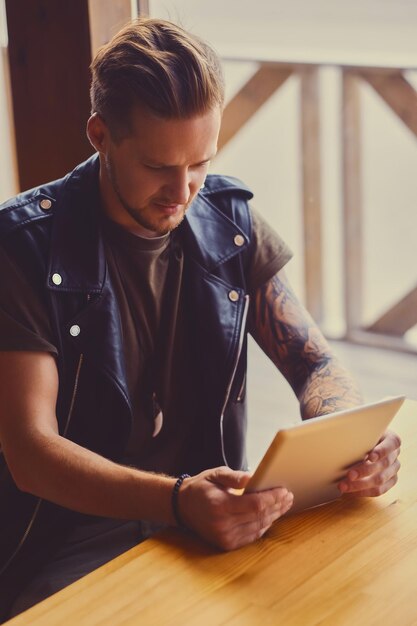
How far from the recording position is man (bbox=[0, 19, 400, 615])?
140 centimetres

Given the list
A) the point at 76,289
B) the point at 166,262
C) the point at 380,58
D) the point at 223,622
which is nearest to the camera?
the point at 223,622

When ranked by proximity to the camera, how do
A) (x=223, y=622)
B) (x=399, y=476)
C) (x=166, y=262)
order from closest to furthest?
1. (x=223, y=622)
2. (x=399, y=476)
3. (x=166, y=262)

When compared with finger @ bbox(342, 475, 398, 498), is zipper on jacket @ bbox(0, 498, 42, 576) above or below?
below

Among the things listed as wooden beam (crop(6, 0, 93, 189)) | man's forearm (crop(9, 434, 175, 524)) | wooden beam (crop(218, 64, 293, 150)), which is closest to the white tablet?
man's forearm (crop(9, 434, 175, 524))

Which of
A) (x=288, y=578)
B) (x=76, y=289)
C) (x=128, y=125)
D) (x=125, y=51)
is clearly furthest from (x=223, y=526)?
(x=125, y=51)

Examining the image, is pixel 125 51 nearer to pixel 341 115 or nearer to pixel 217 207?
pixel 217 207

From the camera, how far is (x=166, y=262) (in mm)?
1713

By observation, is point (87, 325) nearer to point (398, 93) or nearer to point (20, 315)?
point (20, 315)

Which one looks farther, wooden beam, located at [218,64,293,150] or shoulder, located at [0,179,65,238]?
wooden beam, located at [218,64,293,150]

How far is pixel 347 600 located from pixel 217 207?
2.89 ft

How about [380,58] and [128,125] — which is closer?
[128,125]

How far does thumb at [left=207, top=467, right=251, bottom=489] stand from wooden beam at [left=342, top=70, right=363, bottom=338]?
299 cm

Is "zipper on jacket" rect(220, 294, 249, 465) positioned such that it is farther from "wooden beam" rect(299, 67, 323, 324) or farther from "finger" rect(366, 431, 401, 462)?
"wooden beam" rect(299, 67, 323, 324)

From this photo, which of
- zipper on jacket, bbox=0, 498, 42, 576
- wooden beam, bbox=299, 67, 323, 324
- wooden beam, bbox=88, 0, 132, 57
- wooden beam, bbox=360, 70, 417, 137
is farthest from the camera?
wooden beam, bbox=299, 67, 323, 324
